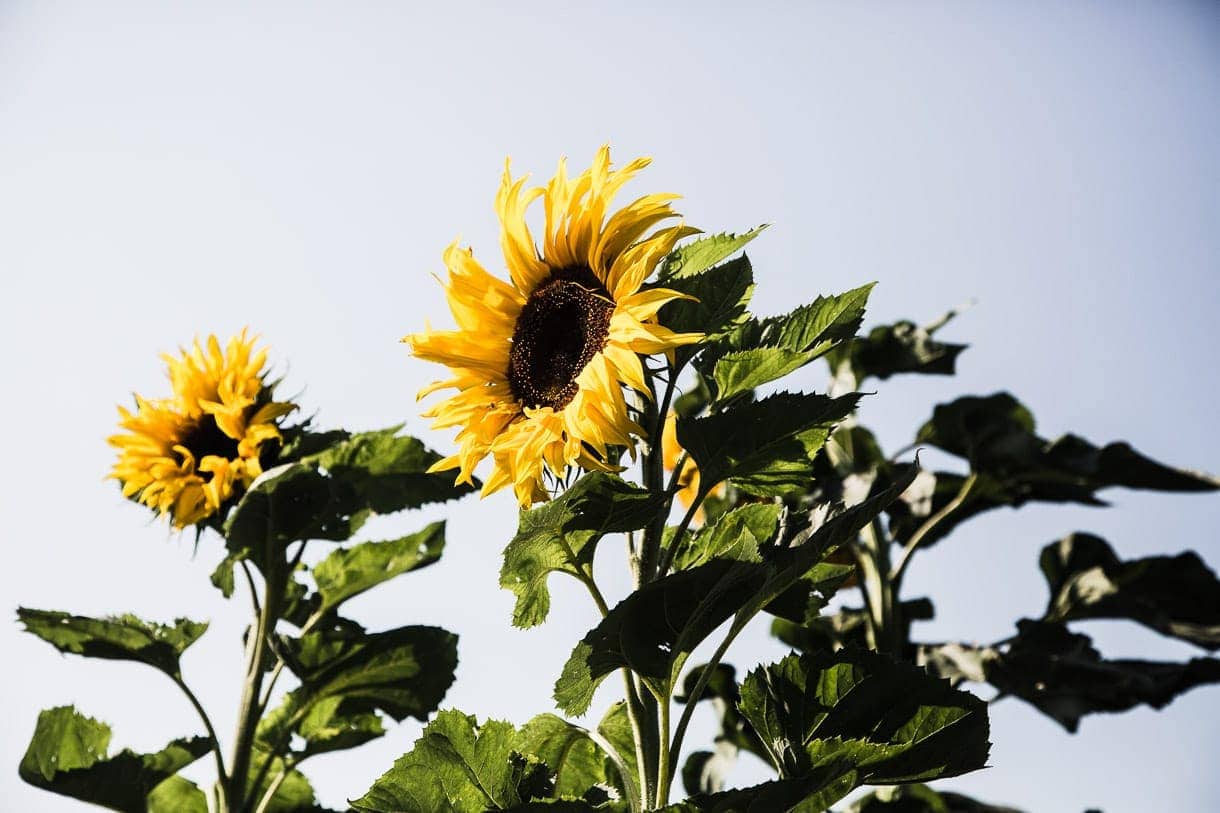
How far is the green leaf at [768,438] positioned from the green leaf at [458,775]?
518 millimetres

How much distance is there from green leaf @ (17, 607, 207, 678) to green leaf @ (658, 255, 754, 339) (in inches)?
64.8

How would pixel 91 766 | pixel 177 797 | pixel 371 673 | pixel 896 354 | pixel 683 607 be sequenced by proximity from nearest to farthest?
pixel 683 607, pixel 91 766, pixel 371 673, pixel 177 797, pixel 896 354

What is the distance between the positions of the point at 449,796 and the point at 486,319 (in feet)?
2.35

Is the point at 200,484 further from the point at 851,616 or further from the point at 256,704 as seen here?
the point at 851,616

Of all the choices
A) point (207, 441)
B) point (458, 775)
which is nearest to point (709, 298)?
point (458, 775)

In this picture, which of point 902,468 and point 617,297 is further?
point 902,468

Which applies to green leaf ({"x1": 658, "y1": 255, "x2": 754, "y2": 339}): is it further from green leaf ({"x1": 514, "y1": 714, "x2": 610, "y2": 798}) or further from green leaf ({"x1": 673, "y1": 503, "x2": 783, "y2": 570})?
green leaf ({"x1": 514, "y1": 714, "x2": 610, "y2": 798})

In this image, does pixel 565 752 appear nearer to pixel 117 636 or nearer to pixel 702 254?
pixel 702 254

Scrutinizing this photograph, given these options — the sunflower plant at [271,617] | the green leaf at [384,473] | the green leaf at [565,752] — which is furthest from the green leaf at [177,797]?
the green leaf at [565,752]

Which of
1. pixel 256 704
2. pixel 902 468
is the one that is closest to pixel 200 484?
pixel 256 704

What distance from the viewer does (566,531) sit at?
1.62 m

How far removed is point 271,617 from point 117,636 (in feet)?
1.14

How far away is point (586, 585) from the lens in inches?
69.6

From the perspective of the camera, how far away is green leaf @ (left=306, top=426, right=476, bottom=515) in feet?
9.02
